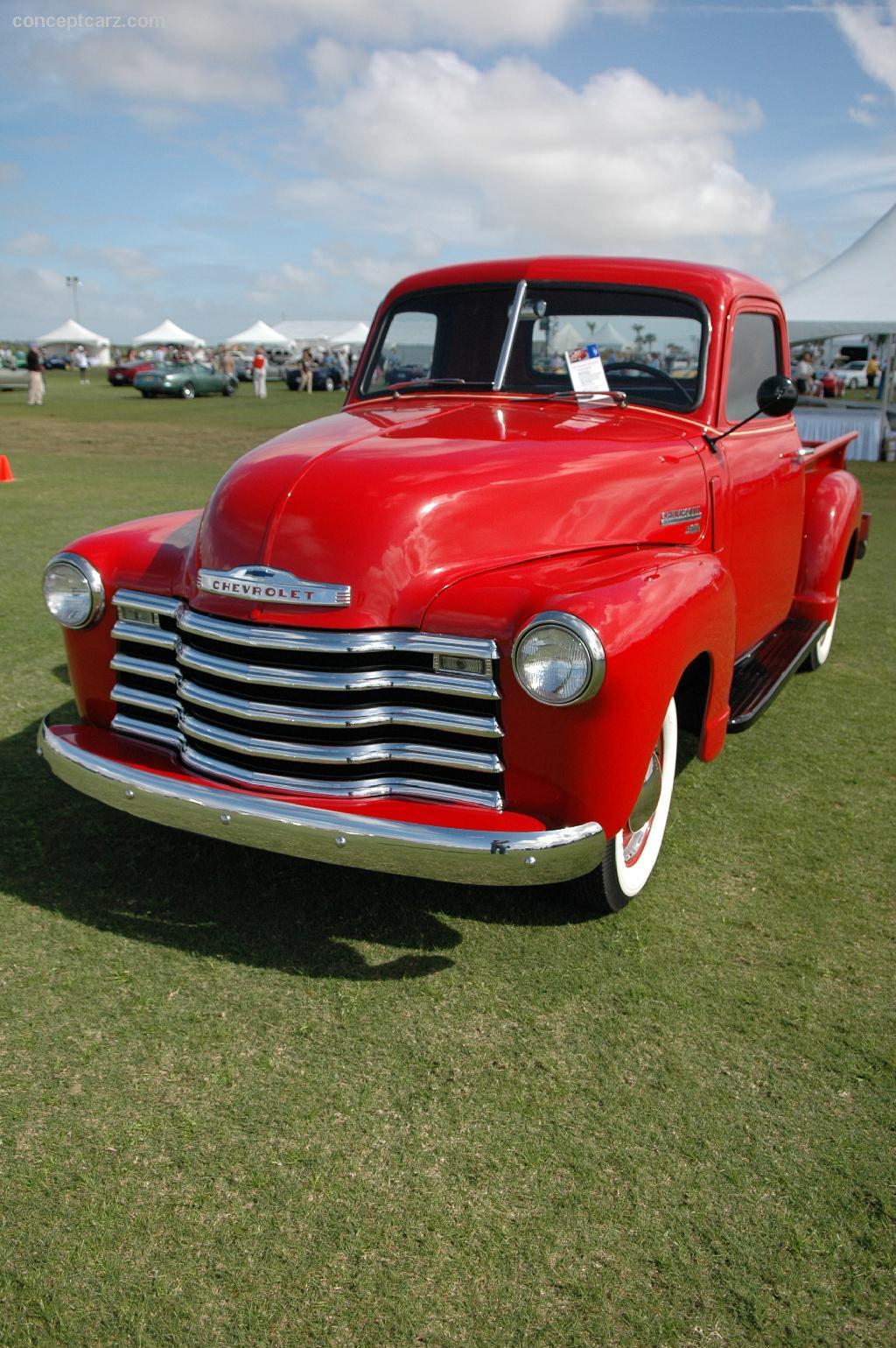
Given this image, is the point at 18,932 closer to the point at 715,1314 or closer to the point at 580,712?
the point at 580,712

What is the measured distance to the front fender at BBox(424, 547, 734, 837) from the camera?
2.71 metres

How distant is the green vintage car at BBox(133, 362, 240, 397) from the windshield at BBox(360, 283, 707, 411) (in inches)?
1257

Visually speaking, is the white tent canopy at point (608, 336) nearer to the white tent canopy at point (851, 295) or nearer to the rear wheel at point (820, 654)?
the rear wheel at point (820, 654)

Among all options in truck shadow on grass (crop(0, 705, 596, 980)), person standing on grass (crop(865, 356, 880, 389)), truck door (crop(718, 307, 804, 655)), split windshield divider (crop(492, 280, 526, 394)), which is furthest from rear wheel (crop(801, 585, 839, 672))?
person standing on grass (crop(865, 356, 880, 389))

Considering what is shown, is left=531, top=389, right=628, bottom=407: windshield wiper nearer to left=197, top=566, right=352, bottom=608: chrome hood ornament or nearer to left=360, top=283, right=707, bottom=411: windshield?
left=360, top=283, right=707, bottom=411: windshield

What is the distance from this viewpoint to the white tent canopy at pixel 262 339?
54562 mm

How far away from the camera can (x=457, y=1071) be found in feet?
8.57

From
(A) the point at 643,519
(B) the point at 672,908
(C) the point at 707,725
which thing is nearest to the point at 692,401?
(A) the point at 643,519

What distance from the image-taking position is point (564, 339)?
424 cm

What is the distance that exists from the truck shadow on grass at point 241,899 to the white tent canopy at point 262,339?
5410 cm

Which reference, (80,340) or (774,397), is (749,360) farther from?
(80,340)

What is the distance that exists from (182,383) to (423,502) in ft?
110

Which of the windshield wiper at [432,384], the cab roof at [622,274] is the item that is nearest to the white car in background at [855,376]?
the cab roof at [622,274]

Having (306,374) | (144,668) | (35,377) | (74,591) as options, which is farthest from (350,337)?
(144,668)
